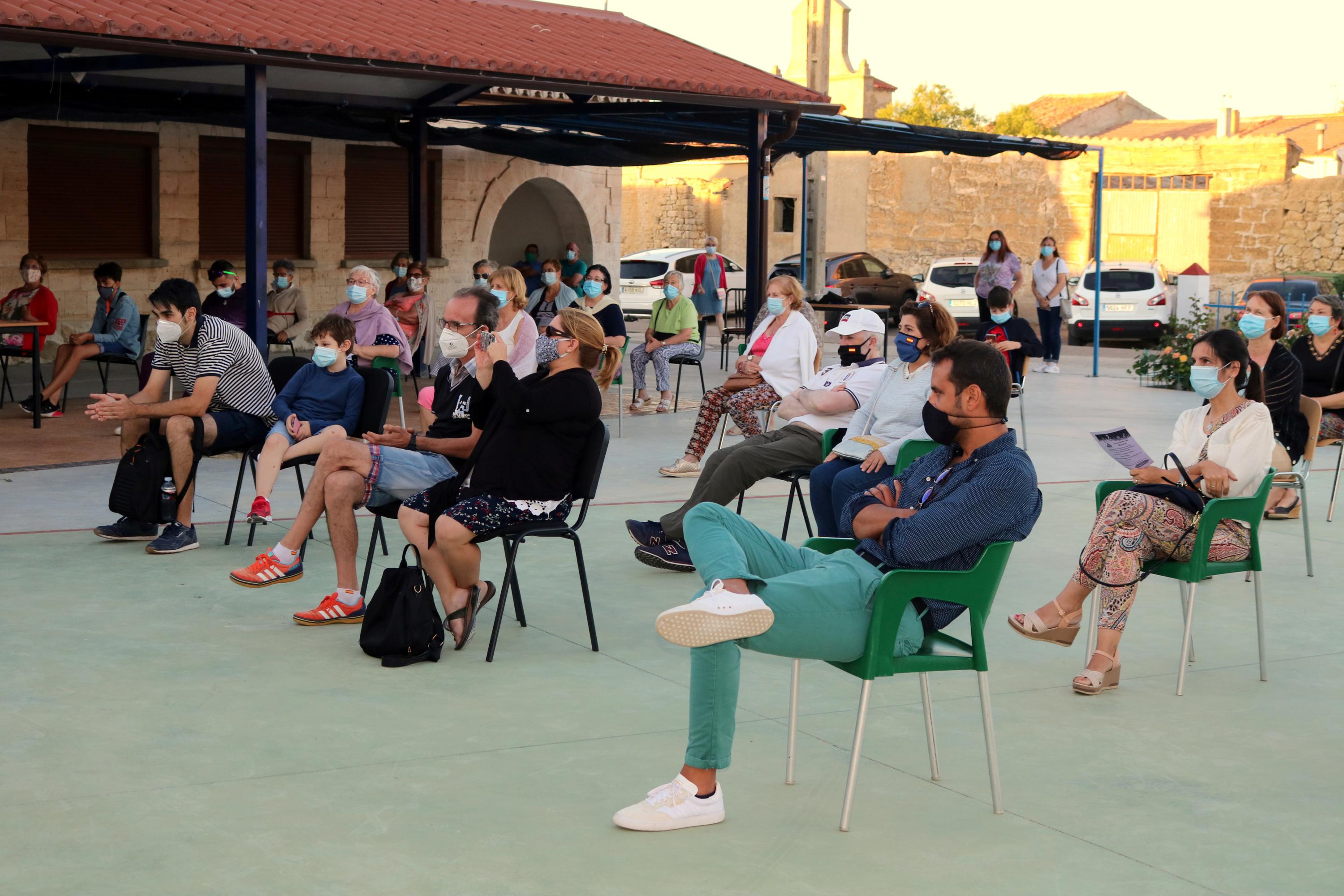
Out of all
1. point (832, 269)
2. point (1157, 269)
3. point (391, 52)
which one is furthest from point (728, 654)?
point (832, 269)

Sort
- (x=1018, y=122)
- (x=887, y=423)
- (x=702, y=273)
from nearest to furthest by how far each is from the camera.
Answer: (x=887, y=423) < (x=702, y=273) < (x=1018, y=122)

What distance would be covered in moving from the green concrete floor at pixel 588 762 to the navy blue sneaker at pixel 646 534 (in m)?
0.54

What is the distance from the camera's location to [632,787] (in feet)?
12.8

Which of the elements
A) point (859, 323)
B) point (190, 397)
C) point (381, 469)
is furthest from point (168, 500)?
point (859, 323)

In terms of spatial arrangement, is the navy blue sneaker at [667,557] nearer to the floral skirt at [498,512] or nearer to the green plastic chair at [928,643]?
the floral skirt at [498,512]

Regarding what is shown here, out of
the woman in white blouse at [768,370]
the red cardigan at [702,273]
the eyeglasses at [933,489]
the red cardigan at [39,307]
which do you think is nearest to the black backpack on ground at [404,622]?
the eyeglasses at [933,489]

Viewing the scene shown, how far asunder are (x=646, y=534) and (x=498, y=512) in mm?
1487

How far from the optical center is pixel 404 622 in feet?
16.5

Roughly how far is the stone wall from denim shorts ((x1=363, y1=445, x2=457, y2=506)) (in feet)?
34.6

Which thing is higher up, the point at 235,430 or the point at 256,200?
the point at 256,200

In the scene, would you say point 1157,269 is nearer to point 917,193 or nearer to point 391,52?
point 917,193

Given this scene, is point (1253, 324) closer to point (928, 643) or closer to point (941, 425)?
point (941, 425)

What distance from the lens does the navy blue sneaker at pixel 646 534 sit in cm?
663

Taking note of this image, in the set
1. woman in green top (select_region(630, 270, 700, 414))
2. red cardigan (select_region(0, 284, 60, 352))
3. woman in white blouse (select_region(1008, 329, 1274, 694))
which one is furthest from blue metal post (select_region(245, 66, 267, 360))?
woman in white blouse (select_region(1008, 329, 1274, 694))
